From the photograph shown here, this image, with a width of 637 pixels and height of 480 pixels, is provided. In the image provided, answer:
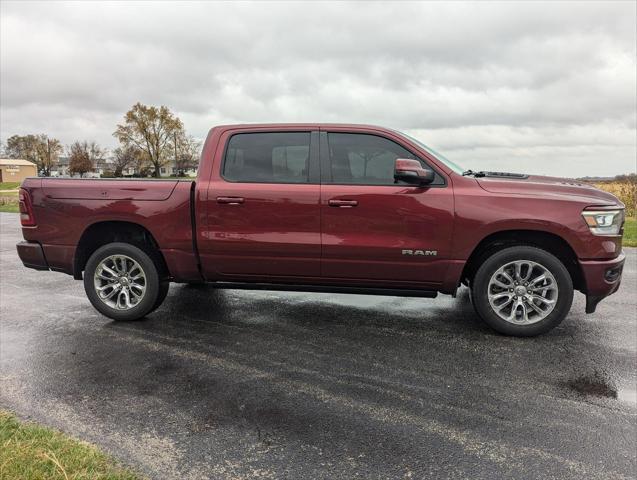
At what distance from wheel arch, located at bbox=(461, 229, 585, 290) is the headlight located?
0.27 m

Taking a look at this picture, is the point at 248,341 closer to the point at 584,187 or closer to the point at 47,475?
the point at 47,475

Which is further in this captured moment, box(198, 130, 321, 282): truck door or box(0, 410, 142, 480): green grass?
box(198, 130, 321, 282): truck door

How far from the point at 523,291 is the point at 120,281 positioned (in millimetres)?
4008

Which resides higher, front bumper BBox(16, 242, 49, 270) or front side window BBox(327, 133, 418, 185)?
front side window BBox(327, 133, 418, 185)

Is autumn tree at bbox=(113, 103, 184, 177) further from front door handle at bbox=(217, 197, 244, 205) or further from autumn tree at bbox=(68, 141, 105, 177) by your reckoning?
front door handle at bbox=(217, 197, 244, 205)

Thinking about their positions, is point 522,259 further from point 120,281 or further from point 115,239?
point 115,239

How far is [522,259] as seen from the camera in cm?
438

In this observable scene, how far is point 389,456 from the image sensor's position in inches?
103

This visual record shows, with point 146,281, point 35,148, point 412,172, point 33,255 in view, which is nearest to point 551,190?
point 412,172

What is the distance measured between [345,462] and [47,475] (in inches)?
57.9

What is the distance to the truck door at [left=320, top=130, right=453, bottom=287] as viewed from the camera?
4.39m

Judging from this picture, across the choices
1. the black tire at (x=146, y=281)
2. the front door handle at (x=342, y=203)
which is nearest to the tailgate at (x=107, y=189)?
the black tire at (x=146, y=281)

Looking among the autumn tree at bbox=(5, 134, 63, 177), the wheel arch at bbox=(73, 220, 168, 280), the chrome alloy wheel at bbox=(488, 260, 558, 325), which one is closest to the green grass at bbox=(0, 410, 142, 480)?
the wheel arch at bbox=(73, 220, 168, 280)

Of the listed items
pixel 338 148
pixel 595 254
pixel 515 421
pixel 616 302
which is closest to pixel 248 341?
pixel 338 148
